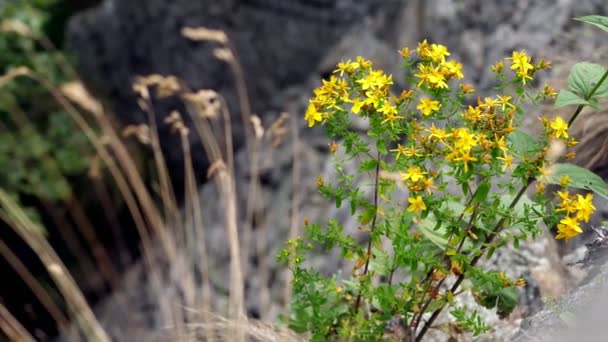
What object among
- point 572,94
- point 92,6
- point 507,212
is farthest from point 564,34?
point 92,6

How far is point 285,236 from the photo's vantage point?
3.32m

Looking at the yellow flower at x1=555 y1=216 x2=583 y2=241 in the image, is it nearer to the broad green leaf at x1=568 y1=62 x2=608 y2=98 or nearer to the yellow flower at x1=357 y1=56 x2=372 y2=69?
the broad green leaf at x1=568 y1=62 x2=608 y2=98

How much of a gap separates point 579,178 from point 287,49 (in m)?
2.22

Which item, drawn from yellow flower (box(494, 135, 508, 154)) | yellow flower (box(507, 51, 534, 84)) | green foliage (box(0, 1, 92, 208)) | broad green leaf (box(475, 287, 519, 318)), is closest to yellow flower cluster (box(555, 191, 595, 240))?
yellow flower (box(494, 135, 508, 154))

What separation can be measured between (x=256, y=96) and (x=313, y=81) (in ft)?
0.96

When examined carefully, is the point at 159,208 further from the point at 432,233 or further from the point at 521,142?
the point at 521,142

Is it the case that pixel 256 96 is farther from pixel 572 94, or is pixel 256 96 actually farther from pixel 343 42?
pixel 572 94

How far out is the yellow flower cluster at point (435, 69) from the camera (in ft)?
4.32

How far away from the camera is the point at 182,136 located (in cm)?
297

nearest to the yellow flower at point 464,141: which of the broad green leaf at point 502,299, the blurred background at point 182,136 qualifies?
the broad green leaf at point 502,299

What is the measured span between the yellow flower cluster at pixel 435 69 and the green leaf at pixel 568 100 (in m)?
0.19

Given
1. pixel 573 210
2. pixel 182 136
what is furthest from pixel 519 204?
pixel 182 136

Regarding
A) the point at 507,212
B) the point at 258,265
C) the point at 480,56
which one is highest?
the point at 480,56

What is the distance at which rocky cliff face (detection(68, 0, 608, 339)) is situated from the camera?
2938mm
